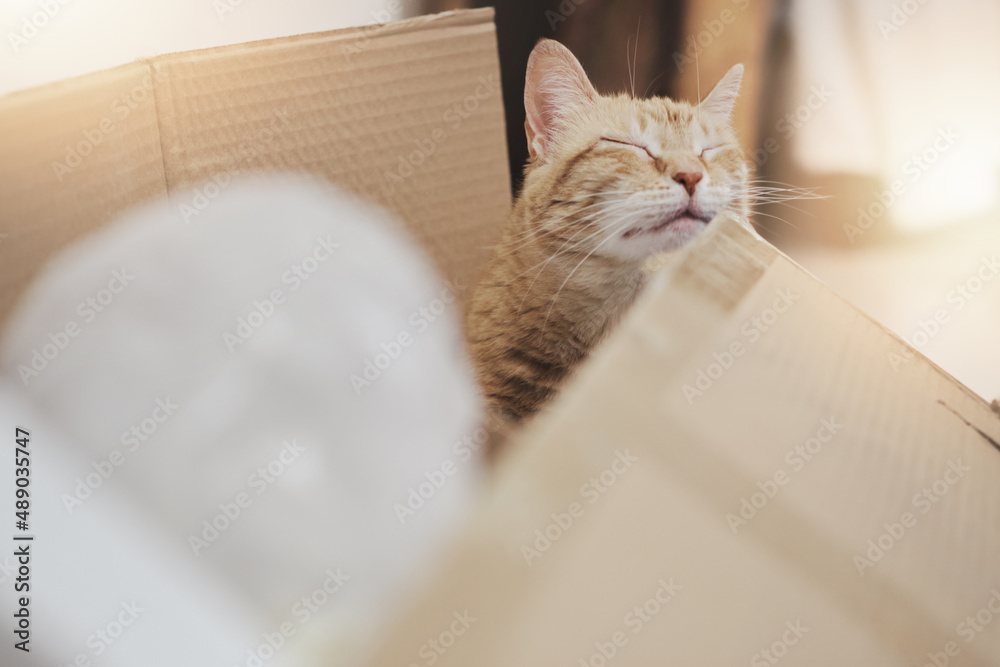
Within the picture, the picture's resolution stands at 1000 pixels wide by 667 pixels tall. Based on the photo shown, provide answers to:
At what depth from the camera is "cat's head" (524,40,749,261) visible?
0.80 m

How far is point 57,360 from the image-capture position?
822 millimetres

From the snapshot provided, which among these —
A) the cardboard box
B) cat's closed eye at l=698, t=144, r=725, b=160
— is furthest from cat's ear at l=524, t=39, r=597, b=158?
the cardboard box

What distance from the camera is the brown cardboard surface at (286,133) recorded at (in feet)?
2.72

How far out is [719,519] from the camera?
472 mm

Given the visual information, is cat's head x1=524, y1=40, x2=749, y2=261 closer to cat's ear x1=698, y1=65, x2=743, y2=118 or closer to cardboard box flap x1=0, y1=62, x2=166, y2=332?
cat's ear x1=698, y1=65, x2=743, y2=118

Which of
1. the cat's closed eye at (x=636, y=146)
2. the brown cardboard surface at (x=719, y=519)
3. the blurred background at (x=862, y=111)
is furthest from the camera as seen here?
the blurred background at (x=862, y=111)

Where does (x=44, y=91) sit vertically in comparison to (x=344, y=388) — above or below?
above

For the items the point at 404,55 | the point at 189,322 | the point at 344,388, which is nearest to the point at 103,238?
the point at 189,322

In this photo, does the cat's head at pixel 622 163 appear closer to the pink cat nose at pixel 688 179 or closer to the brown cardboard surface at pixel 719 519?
the pink cat nose at pixel 688 179

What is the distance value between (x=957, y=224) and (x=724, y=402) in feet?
2.85

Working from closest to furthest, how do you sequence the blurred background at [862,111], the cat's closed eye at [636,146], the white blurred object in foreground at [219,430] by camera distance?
the white blurred object in foreground at [219,430], the cat's closed eye at [636,146], the blurred background at [862,111]

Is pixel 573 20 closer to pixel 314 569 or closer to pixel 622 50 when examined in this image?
pixel 622 50

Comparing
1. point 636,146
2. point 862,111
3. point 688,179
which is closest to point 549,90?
point 636,146

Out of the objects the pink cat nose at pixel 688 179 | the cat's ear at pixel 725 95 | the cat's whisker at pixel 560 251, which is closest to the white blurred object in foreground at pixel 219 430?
the cat's whisker at pixel 560 251
